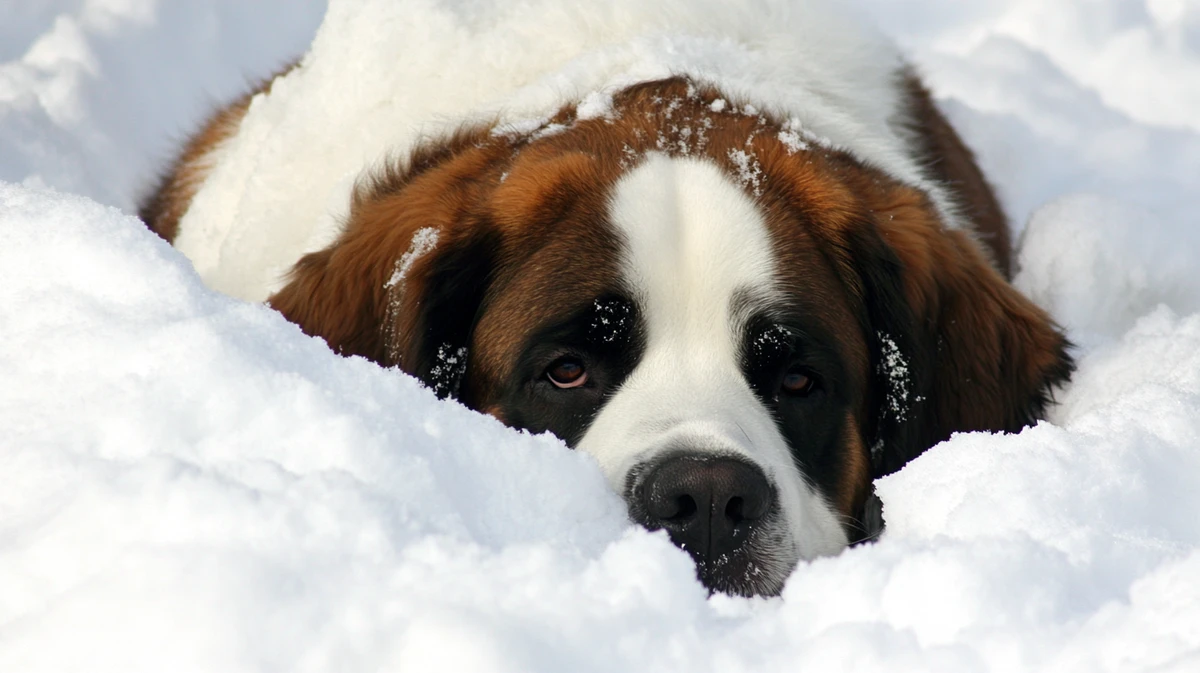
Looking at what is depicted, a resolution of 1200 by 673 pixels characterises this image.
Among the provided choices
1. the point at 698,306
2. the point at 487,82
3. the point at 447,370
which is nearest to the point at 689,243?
the point at 698,306

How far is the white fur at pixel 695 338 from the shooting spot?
227cm

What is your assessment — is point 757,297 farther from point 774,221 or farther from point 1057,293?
point 1057,293

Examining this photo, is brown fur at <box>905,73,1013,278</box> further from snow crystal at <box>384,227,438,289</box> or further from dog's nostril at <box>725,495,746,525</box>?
dog's nostril at <box>725,495,746,525</box>

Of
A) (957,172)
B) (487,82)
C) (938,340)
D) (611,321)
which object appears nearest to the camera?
(611,321)

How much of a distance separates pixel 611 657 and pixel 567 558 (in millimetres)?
193

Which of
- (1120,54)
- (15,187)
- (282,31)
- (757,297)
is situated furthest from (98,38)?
(1120,54)

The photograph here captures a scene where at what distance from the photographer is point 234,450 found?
5.46ft

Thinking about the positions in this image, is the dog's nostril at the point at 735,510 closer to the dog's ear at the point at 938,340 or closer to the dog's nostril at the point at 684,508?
the dog's nostril at the point at 684,508

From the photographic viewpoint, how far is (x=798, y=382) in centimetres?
252

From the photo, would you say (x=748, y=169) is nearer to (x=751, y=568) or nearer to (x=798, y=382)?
(x=798, y=382)

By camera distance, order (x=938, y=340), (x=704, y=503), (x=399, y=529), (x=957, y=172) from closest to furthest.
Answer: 1. (x=399, y=529)
2. (x=704, y=503)
3. (x=938, y=340)
4. (x=957, y=172)

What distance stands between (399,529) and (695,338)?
0.98 metres

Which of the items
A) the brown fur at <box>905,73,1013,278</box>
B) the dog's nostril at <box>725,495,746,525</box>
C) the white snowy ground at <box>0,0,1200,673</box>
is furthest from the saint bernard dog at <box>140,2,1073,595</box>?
the brown fur at <box>905,73,1013,278</box>

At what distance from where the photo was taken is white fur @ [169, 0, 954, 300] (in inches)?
120
